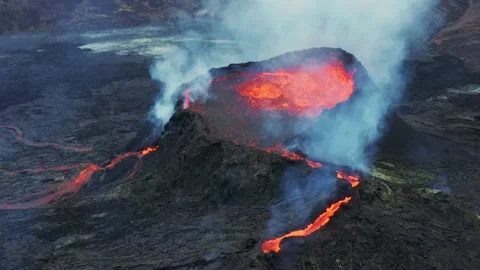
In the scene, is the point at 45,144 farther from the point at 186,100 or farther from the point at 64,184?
the point at 186,100

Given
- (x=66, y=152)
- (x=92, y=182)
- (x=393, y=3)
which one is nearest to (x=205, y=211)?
(x=92, y=182)

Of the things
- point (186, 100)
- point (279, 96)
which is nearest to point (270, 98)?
point (279, 96)

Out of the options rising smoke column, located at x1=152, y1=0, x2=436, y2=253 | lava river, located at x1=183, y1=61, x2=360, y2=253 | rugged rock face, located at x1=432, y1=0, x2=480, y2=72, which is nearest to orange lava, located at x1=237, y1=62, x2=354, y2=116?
lava river, located at x1=183, y1=61, x2=360, y2=253

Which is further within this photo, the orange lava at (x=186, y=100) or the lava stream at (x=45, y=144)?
the lava stream at (x=45, y=144)

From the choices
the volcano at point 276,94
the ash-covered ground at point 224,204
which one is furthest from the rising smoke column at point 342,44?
the ash-covered ground at point 224,204

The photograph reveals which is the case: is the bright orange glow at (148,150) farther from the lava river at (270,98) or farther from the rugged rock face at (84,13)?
the rugged rock face at (84,13)

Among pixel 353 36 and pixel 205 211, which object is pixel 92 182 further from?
pixel 353 36

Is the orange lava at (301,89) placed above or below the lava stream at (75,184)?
above

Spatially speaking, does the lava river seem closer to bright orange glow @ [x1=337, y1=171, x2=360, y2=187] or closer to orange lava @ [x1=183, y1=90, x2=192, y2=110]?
orange lava @ [x1=183, y1=90, x2=192, y2=110]
